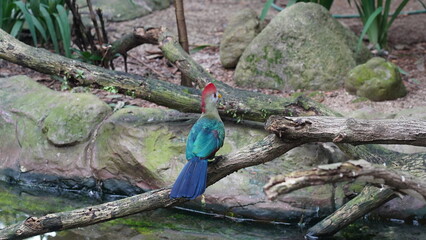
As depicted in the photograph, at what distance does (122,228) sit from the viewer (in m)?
4.08

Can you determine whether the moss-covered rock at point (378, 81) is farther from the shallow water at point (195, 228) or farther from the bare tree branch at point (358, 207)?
the bare tree branch at point (358, 207)

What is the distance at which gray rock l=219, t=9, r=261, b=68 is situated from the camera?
5.92 metres

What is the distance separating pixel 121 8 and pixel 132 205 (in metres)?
4.96

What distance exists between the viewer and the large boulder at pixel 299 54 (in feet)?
18.1

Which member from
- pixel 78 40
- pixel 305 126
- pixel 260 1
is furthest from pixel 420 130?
pixel 260 1

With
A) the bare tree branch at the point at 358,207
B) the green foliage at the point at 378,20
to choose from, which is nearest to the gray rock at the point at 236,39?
the green foliage at the point at 378,20

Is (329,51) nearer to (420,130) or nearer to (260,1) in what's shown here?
(420,130)

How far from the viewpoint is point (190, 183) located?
2.97 meters

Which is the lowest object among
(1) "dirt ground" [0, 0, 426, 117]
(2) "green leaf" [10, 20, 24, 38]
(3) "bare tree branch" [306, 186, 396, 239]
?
(3) "bare tree branch" [306, 186, 396, 239]

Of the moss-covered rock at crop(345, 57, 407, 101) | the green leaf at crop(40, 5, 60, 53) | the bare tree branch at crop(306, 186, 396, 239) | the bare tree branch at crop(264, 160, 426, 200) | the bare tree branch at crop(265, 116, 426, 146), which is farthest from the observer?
the green leaf at crop(40, 5, 60, 53)

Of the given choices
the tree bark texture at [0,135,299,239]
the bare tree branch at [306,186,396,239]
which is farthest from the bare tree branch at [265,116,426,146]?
the bare tree branch at [306,186,396,239]

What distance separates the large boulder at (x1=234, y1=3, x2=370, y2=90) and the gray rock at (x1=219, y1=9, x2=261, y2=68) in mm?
224

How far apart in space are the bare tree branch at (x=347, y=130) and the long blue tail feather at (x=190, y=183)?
393mm

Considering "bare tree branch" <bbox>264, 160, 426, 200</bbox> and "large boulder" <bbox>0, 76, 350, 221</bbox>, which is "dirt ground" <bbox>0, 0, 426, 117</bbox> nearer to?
"large boulder" <bbox>0, 76, 350, 221</bbox>
